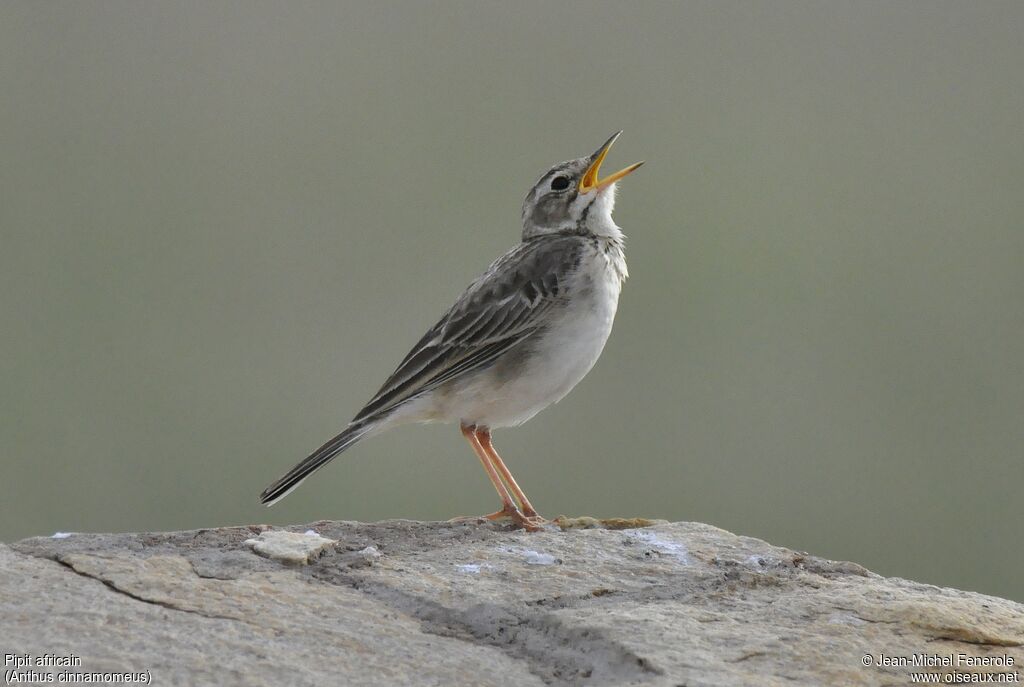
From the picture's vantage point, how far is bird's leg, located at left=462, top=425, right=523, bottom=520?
698 cm

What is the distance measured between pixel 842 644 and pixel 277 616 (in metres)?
2.10

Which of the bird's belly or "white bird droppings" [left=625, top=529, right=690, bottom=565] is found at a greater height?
the bird's belly

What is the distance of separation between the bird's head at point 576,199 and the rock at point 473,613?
2970 mm

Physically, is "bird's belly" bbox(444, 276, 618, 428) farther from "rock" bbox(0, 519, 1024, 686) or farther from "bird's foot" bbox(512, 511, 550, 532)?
"rock" bbox(0, 519, 1024, 686)

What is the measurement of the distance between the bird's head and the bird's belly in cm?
102

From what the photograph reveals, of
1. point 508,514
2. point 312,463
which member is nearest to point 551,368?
point 508,514

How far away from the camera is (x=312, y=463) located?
7.02 m

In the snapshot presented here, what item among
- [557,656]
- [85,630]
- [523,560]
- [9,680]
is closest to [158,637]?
[85,630]

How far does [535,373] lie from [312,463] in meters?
1.45

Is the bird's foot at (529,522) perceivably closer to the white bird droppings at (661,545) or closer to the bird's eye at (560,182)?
the white bird droppings at (661,545)

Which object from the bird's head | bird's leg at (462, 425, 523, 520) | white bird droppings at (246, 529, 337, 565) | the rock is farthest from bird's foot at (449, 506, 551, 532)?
the bird's head

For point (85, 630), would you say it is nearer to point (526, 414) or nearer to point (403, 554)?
point (403, 554)

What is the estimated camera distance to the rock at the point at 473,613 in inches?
168

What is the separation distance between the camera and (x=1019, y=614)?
5.59 meters
